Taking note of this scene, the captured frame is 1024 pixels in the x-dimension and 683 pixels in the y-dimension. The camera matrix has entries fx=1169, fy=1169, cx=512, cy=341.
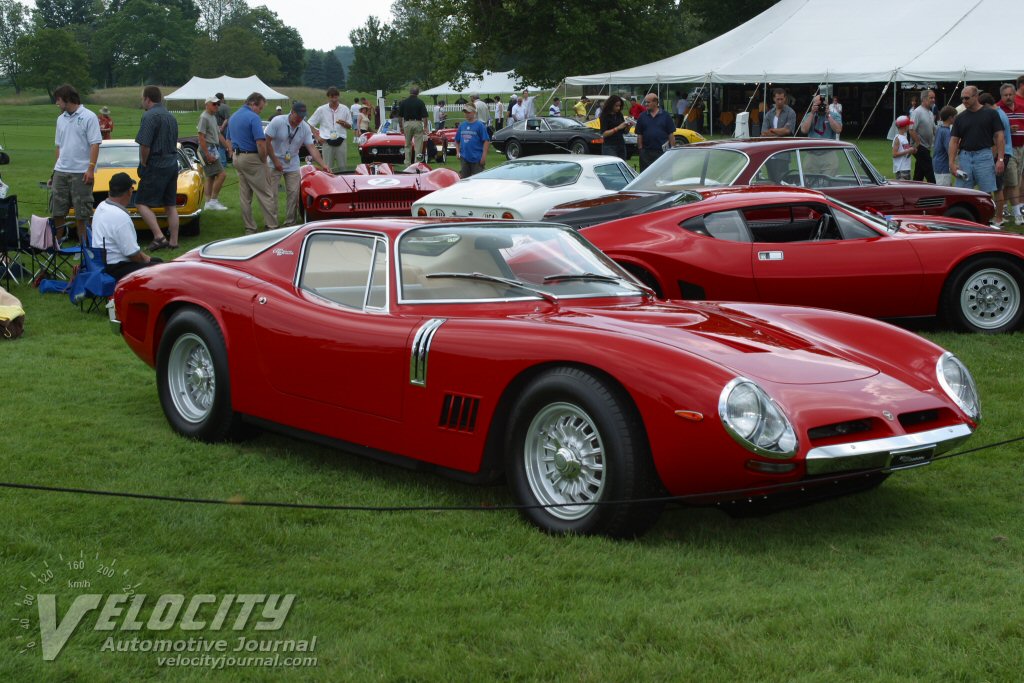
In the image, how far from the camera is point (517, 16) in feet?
150

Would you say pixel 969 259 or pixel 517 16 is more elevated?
pixel 517 16

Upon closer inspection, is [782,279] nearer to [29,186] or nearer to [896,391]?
[896,391]

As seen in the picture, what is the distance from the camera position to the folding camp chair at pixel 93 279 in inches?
402

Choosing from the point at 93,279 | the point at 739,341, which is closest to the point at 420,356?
the point at 739,341

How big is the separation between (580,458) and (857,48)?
29.6 m

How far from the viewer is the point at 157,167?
43.7 ft

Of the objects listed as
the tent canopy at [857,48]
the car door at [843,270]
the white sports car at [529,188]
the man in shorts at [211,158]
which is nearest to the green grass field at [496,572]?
the car door at [843,270]

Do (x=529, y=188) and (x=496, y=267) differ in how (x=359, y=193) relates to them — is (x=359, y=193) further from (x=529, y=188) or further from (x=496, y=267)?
(x=496, y=267)

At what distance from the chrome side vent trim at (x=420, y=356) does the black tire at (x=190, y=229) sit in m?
11.0

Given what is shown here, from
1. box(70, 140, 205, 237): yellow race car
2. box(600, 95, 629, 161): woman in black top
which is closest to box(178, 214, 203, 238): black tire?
box(70, 140, 205, 237): yellow race car

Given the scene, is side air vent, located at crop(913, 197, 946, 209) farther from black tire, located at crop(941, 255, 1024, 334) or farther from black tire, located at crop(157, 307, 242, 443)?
black tire, located at crop(157, 307, 242, 443)

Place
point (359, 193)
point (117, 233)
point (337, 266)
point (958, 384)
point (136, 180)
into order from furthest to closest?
1. point (136, 180)
2. point (359, 193)
3. point (117, 233)
4. point (337, 266)
5. point (958, 384)

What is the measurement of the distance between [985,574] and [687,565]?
3.49 ft

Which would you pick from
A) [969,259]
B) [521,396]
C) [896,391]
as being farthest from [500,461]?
[969,259]
